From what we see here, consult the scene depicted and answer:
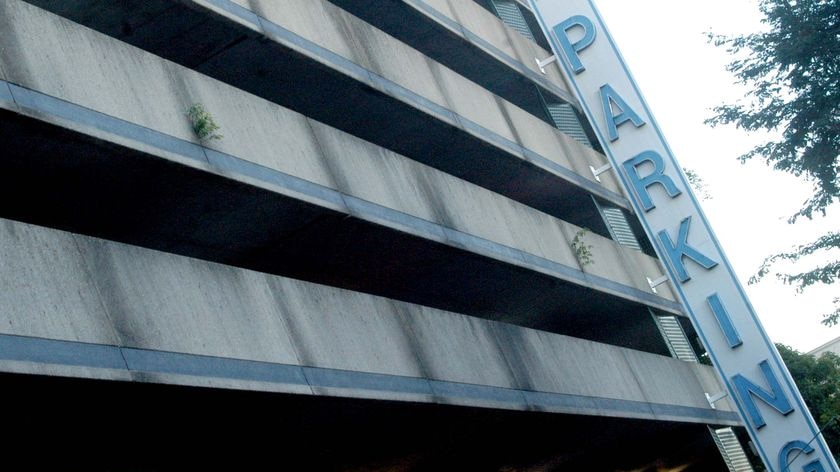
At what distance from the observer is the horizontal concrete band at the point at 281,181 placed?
396 inches


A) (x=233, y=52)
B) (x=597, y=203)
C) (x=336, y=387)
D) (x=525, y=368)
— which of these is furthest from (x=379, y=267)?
(x=597, y=203)

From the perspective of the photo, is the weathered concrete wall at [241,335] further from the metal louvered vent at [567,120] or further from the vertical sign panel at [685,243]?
the metal louvered vent at [567,120]

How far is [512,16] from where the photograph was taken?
28766mm

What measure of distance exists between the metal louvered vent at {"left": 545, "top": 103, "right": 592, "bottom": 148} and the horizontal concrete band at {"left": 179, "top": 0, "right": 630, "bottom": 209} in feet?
9.20

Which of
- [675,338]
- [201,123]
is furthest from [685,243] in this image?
[201,123]

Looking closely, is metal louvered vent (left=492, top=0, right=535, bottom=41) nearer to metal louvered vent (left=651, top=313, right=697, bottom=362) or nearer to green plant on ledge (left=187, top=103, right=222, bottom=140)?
metal louvered vent (left=651, top=313, right=697, bottom=362)

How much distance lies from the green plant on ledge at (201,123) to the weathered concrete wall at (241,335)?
1650mm

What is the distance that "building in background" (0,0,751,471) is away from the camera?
9688 mm

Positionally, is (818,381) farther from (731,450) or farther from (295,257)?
(295,257)

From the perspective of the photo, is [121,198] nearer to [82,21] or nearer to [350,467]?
[82,21]

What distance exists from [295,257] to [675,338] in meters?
13.8

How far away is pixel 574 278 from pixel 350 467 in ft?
24.4

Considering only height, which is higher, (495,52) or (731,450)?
(495,52)

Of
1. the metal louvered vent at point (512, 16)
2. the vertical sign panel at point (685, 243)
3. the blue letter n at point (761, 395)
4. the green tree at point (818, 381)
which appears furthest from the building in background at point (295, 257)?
the green tree at point (818, 381)
